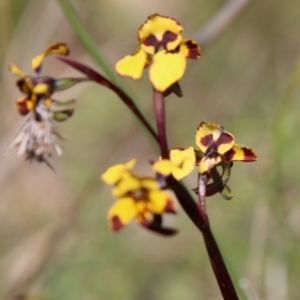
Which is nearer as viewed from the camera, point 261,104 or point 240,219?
point 240,219

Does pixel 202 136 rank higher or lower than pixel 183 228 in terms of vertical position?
higher

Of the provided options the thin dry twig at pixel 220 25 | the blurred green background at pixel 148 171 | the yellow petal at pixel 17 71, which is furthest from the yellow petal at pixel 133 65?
the thin dry twig at pixel 220 25

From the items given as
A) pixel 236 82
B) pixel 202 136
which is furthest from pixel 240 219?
pixel 202 136

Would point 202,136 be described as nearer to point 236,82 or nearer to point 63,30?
point 236,82

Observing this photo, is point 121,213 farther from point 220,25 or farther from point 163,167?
point 220,25

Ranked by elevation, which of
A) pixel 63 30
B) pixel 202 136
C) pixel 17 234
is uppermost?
pixel 63 30

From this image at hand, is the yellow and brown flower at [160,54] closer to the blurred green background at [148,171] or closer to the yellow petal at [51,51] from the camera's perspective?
the yellow petal at [51,51]
